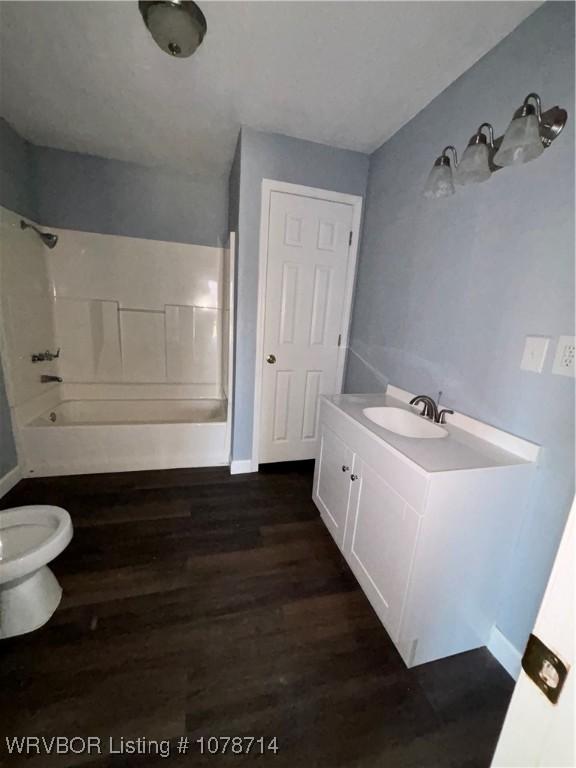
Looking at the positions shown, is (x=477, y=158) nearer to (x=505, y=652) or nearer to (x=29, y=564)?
(x=505, y=652)

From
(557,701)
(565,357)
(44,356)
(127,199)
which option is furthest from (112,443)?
(565,357)

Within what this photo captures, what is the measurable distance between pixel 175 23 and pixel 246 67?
367 millimetres

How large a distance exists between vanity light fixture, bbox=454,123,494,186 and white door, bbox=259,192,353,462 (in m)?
1.14

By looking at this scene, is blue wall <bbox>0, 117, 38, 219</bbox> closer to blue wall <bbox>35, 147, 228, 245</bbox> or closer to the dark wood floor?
blue wall <bbox>35, 147, 228, 245</bbox>

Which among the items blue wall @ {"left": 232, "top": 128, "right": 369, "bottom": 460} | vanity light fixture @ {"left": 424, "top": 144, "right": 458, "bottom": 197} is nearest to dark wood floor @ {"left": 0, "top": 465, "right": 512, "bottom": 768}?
blue wall @ {"left": 232, "top": 128, "right": 369, "bottom": 460}

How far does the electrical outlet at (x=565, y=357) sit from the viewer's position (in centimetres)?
98

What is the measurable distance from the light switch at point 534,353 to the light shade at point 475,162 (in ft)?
2.19

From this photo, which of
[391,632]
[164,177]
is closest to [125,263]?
[164,177]

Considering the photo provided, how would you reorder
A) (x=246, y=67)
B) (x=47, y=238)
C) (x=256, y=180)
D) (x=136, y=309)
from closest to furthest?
(x=246, y=67) → (x=256, y=180) → (x=47, y=238) → (x=136, y=309)

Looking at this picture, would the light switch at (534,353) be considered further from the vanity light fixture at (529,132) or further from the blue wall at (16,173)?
the blue wall at (16,173)

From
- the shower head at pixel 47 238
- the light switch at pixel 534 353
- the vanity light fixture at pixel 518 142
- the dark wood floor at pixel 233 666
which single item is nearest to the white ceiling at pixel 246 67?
the vanity light fixture at pixel 518 142

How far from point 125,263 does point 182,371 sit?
1.09 meters

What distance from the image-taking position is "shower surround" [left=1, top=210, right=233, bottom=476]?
7.06 feet

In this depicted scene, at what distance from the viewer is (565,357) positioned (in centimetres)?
99
